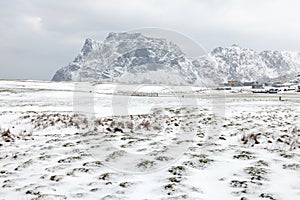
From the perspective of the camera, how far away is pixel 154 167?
10.0 meters

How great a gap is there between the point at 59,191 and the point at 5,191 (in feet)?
4.74

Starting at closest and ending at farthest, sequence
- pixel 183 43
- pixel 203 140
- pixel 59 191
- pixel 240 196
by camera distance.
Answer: pixel 240 196, pixel 59 191, pixel 203 140, pixel 183 43

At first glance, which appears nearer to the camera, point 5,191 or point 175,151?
point 5,191

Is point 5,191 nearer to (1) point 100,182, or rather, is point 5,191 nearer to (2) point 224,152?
(1) point 100,182

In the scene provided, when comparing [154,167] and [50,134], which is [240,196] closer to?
[154,167]

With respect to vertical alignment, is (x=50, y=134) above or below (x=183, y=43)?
below

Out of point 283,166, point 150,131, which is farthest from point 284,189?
point 150,131

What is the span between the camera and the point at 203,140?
14930 millimetres

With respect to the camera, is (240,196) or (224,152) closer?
(240,196)

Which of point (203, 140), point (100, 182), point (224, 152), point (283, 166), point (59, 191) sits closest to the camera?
point (59, 191)

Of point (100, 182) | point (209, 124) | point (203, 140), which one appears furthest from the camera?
point (209, 124)

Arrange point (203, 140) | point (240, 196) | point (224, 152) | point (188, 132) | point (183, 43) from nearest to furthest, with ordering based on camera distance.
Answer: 1. point (240, 196)
2. point (224, 152)
3. point (203, 140)
4. point (183, 43)
5. point (188, 132)

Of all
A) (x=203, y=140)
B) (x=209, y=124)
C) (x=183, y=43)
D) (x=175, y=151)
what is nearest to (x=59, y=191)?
(x=175, y=151)

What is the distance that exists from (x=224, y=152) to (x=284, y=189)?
415cm
